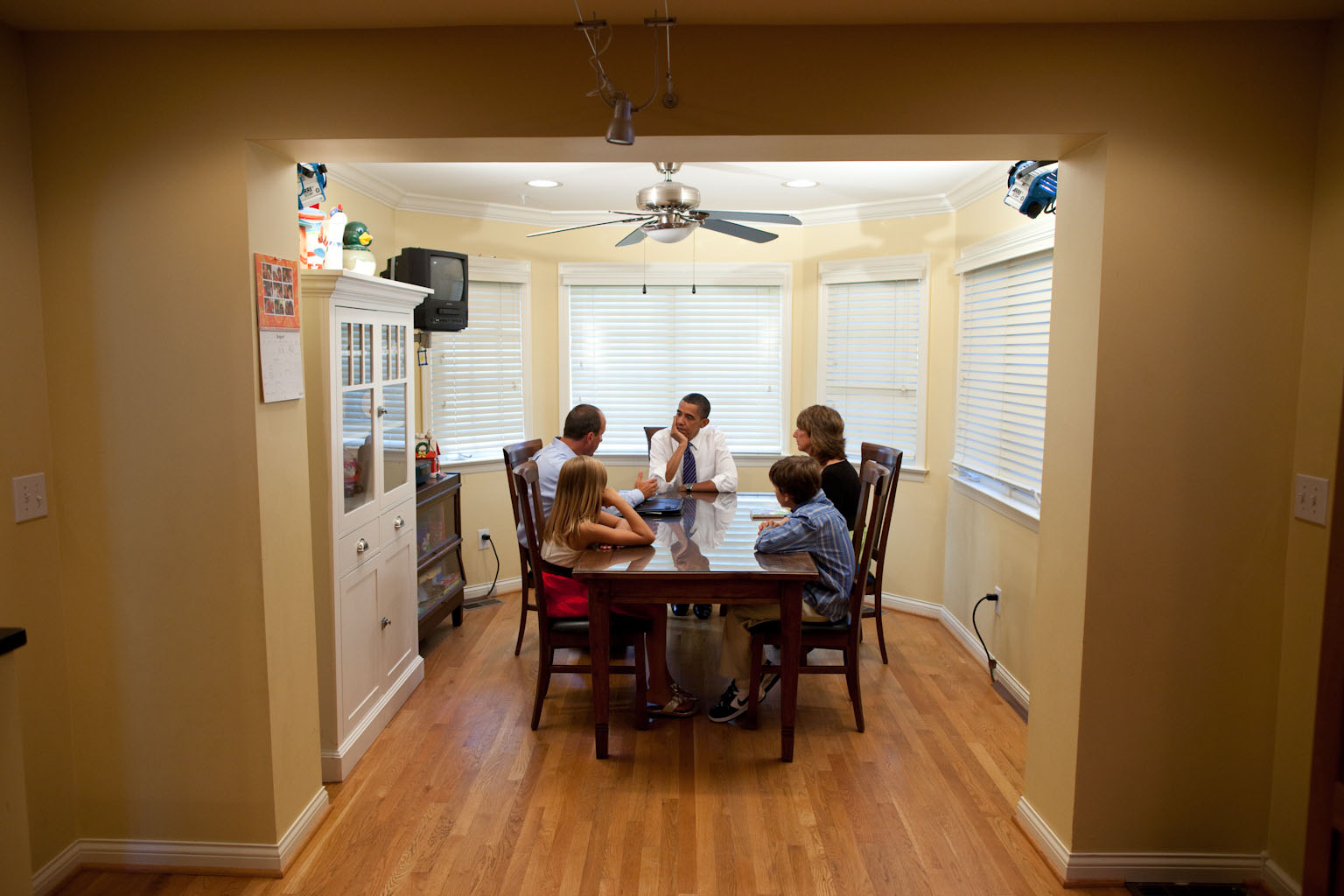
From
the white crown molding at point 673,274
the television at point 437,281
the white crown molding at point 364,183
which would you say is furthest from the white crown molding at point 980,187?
the white crown molding at point 364,183

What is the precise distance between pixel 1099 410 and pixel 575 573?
169 cm

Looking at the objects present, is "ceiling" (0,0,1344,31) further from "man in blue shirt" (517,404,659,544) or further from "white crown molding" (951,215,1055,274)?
"man in blue shirt" (517,404,659,544)

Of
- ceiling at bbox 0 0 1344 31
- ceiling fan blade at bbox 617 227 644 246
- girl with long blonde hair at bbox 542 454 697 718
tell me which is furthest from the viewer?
ceiling fan blade at bbox 617 227 644 246

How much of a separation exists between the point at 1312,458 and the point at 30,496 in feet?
11.2

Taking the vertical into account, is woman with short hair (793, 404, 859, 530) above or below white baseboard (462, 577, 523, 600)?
above

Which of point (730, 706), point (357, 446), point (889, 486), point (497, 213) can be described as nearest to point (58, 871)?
point (357, 446)

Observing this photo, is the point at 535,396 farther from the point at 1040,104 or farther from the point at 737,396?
the point at 1040,104

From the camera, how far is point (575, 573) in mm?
2875

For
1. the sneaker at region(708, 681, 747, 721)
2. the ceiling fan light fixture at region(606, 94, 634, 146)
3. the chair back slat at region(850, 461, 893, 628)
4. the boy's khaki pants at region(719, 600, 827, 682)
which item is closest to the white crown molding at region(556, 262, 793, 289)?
the chair back slat at region(850, 461, 893, 628)

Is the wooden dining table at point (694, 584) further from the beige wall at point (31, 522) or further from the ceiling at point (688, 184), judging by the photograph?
the ceiling at point (688, 184)

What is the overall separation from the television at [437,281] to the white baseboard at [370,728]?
1.70 metres

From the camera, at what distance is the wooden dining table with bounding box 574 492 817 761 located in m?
2.89

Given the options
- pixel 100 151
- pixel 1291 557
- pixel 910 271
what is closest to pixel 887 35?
pixel 1291 557

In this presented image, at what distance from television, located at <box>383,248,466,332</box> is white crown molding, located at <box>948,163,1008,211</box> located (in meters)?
2.63
